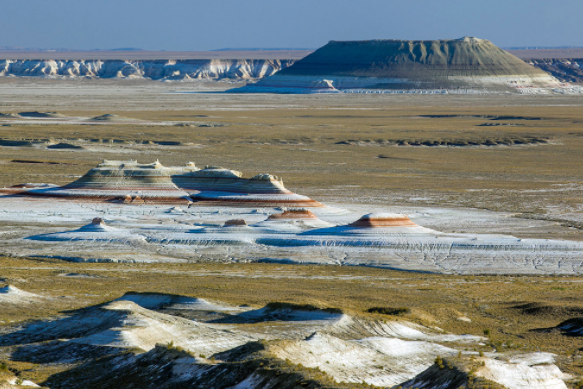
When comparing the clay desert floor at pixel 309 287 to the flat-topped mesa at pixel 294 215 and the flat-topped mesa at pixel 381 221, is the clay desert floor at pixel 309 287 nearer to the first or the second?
the flat-topped mesa at pixel 294 215

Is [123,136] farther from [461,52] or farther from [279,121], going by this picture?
[461,52]

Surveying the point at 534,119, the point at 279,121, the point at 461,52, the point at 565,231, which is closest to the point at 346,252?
the point at 565,231

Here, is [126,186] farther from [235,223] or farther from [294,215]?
[294,215]

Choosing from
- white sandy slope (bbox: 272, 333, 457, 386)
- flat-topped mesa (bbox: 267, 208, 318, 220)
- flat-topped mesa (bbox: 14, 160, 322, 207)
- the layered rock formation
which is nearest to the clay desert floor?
white sandy slope (bbox: 272, 333, 457, 386)

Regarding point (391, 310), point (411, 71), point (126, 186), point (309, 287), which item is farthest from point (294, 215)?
point (411, 71)

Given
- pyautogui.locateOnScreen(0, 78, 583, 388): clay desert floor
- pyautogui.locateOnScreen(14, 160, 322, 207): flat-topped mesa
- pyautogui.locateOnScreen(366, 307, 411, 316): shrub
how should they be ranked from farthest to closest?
1. pyautogui.locateOnScreen(14, 160, 322, 207): flat-topped mesa
2. pyautogui.locateOnScreen(366, 307, 411, 316): shrub
3. pyautogui.locateOnScreen(0, 78, 583, 388): clay desert floor

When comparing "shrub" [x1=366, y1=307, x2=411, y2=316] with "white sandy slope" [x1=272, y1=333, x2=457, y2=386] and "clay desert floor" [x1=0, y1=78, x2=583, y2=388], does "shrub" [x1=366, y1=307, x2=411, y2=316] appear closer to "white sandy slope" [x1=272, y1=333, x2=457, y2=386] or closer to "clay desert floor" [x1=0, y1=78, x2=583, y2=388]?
"clay desert floor" [x1=0, y1=78, x2=583, y2=388]

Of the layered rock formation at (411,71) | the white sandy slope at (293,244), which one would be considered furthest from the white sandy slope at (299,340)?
the layered rock formation at (411,71)
